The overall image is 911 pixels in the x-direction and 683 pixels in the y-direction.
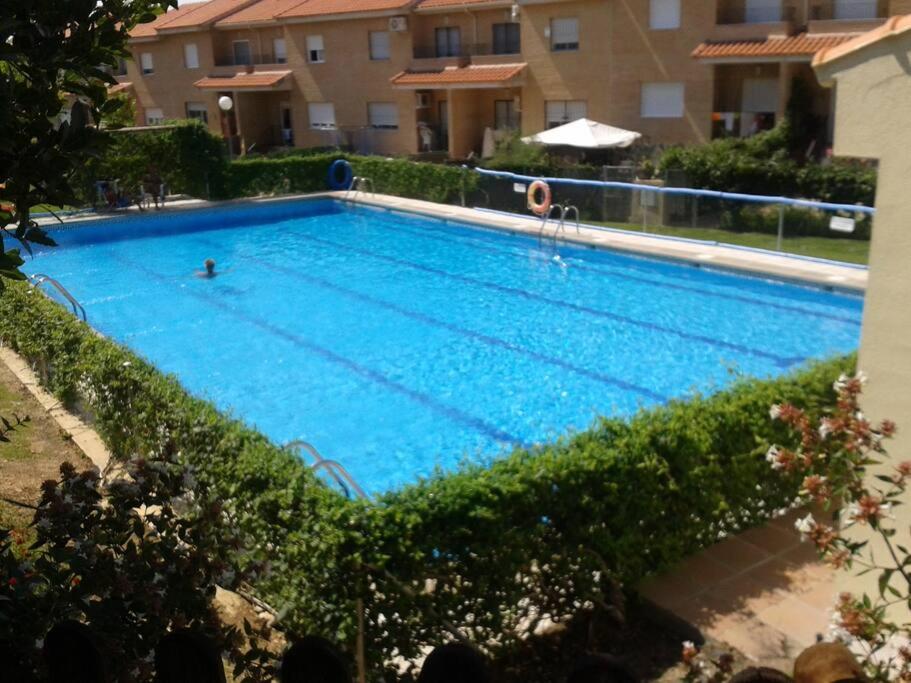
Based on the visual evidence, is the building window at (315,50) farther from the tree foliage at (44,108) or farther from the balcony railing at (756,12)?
the tree foliage at (44,108)

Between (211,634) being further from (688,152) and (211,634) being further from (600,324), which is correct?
(688,152)

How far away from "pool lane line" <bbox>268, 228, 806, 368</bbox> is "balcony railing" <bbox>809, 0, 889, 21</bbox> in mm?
14898

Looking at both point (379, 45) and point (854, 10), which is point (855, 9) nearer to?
point (854, 10)

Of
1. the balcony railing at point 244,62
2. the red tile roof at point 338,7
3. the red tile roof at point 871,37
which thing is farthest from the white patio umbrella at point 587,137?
the red tile roof at point 871,37

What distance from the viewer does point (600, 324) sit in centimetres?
1582

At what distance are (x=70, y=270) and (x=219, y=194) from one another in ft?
25.6

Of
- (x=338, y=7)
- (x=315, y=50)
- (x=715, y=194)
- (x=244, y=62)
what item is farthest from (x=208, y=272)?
(x=244, y=62)

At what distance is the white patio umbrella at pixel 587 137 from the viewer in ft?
91.5

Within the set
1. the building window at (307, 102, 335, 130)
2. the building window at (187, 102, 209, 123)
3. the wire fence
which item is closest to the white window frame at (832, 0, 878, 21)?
the wire fence

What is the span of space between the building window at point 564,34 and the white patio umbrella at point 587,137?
18.2ft

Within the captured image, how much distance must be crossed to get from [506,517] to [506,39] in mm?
33838

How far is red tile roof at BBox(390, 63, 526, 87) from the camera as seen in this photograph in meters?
34.4

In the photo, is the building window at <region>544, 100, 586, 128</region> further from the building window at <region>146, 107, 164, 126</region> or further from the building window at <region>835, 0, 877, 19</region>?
the building window at <region>146, 107, 164, 126</region>

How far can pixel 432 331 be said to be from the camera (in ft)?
51.8
